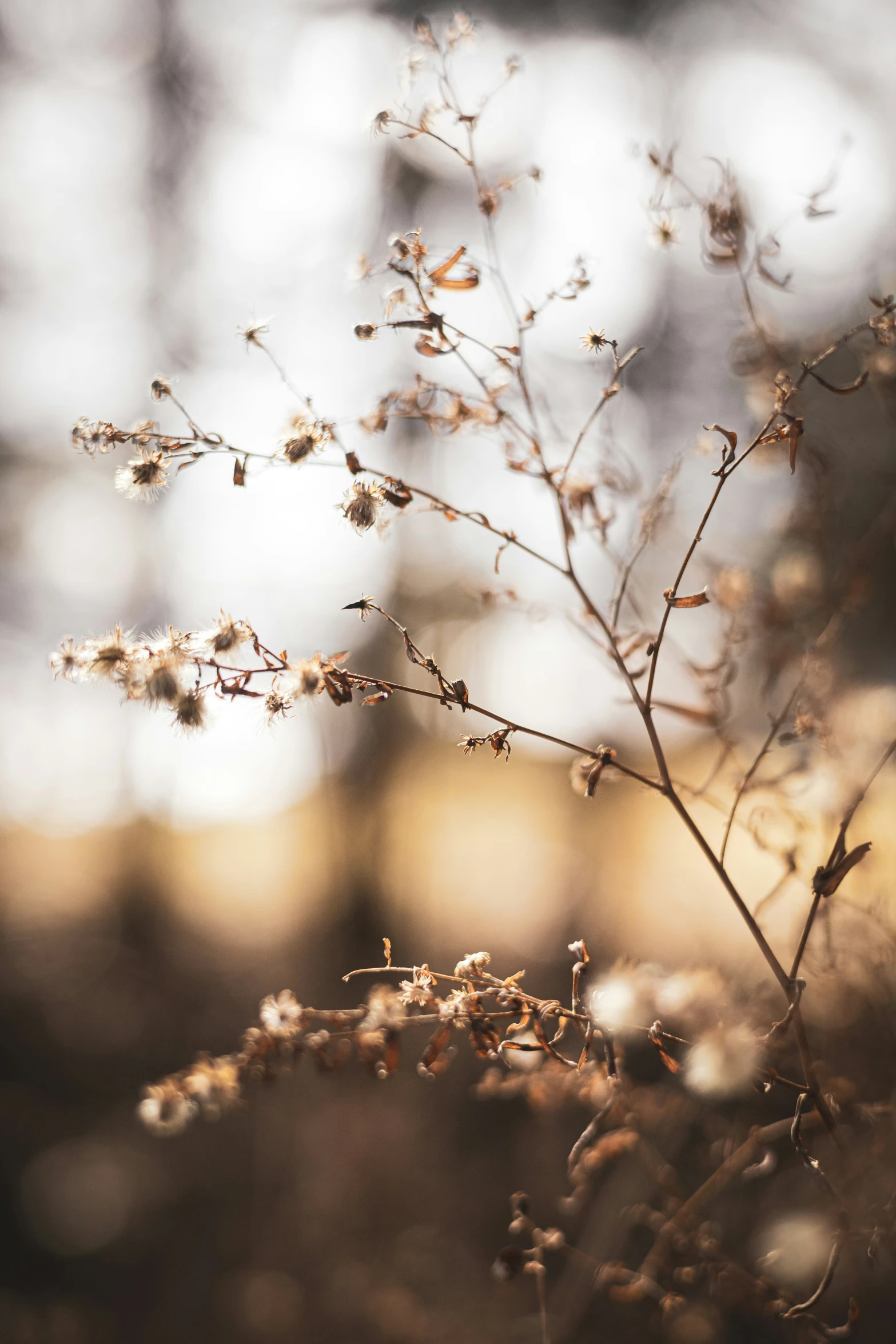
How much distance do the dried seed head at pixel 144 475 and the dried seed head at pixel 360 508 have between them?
20 centimetres

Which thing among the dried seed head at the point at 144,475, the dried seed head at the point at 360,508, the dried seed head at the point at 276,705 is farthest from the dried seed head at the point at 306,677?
the dried seed head at the point at 144,475

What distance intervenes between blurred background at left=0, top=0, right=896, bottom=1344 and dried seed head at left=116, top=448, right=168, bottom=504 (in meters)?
0.13

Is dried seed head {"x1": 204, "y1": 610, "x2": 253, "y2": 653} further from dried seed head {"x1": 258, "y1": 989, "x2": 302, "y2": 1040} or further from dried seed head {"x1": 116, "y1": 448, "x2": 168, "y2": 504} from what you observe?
dried seed head {"x1": 258, "y1": 989, "x2": 302, "y2": 1040}

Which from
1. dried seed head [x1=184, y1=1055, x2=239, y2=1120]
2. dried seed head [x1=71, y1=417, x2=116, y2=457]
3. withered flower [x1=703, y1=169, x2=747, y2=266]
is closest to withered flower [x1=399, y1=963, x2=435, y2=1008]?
dried seed head [x1=184, y1=1055, x2=239, y2=1120]

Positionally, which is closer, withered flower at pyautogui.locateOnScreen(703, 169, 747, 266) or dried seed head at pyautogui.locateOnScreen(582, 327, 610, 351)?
dried seed head at pyautogui.locateOnScreen(582, 327, 610, 351)

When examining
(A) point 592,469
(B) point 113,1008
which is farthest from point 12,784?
(A) point 592,469

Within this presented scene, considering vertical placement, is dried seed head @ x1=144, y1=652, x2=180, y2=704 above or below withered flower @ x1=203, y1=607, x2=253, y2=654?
below

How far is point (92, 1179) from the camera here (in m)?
3.41

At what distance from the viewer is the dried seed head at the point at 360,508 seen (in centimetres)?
77

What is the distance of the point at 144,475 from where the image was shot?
80 centimetres

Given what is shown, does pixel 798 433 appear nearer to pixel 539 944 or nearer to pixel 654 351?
pixel 654 351

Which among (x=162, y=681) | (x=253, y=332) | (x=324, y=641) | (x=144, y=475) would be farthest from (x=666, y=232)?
(x=324, y=641)

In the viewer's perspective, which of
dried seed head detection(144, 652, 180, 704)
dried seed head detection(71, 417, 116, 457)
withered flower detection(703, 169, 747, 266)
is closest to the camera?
dried seed head detection(144, 652, 180, 704)

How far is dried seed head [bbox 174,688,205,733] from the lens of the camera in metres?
0.69
